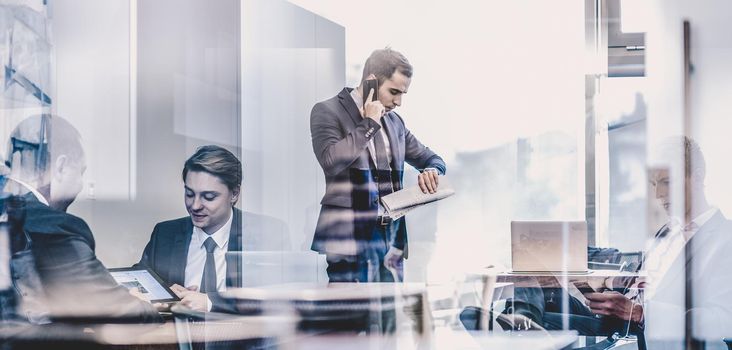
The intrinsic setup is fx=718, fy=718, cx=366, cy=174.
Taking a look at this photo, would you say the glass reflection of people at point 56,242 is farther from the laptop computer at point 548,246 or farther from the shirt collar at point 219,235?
the laptop computer at point 548,246

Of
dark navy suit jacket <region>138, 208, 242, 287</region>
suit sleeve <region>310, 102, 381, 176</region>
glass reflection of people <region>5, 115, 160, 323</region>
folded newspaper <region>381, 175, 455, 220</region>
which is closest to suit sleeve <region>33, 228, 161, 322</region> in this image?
glass reflection of people <region>5, 115, 160, 323</region>

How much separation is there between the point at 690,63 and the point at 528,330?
3.90 ft

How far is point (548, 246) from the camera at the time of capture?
267 cm

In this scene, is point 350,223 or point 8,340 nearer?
point 350,223

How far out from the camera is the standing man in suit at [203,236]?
295 centimetres

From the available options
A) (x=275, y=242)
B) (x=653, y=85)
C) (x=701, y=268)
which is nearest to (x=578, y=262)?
(x=701, y=268)

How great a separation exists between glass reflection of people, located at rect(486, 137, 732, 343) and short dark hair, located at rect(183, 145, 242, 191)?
1.21 m

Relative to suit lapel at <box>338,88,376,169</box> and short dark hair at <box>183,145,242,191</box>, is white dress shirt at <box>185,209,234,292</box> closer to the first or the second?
short dark hair at <box>183,145,242,191</box>

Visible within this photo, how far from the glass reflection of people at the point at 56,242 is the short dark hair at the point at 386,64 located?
128 centimetres

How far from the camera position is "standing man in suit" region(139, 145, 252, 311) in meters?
2.95

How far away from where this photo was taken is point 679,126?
2725mm

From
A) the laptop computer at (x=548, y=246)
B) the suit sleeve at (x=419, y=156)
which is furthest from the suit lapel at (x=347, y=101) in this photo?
the laptop computer at (x=548, y=246)

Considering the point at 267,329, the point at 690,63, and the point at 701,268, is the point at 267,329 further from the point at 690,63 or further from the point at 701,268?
the point at 690,63

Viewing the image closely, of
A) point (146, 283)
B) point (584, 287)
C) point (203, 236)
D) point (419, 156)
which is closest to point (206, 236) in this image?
point (203, 236)
